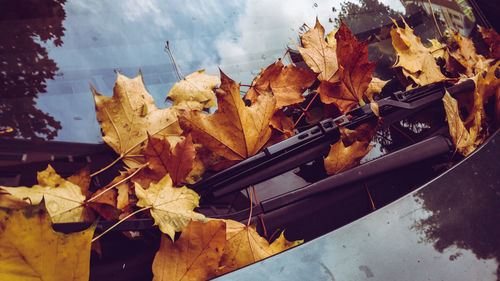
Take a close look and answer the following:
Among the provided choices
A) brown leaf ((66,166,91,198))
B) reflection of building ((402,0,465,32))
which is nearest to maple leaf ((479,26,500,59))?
reflection of building ((402,0,465,32))

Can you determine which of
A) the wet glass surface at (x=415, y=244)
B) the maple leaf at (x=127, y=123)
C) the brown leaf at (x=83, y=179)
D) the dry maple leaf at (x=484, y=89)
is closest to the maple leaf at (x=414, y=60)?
the dry maple leaf at (x=484, y=89)

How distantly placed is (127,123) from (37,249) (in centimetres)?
42

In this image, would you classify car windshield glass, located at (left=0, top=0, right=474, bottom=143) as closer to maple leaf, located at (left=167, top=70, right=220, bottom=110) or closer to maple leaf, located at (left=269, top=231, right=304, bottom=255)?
maple leaf, located at (left=167, top=70, right=220, bottom=110)

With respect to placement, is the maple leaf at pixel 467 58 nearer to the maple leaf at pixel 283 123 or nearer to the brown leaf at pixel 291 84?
the brown leaf at pixel 291 84

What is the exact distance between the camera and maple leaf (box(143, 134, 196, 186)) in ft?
2.66

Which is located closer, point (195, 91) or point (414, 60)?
point (195, 91)

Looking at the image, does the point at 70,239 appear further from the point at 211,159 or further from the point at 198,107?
the point at 198,107

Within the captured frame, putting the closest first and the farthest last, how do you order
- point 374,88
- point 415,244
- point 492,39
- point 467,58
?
point 415,244 < point 374,88 < point 467,58 < point 492,39

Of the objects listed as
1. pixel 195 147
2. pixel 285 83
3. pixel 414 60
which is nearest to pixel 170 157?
Answer: pixel 195 147

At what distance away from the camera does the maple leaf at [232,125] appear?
837 mm

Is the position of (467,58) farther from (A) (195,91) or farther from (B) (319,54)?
(A) (195,91)

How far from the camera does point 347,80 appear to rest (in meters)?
1.00

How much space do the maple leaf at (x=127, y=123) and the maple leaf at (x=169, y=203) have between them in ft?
0.48

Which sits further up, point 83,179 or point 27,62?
point 27,62
